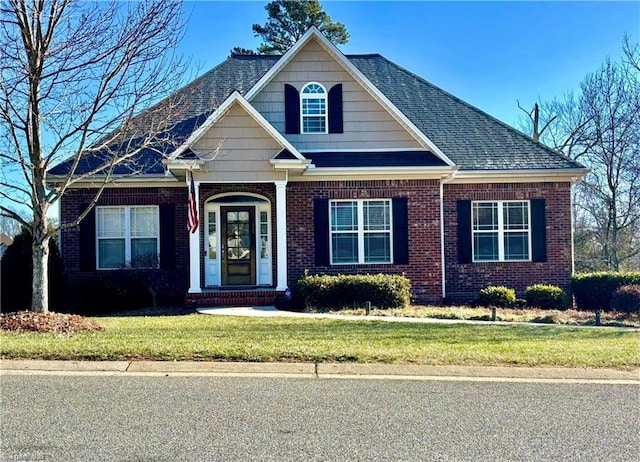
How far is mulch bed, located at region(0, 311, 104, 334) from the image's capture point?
29.5 feet

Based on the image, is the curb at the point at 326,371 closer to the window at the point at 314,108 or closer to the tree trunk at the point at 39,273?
the tree trunk at the point at 39,273

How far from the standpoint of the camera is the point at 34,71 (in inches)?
372

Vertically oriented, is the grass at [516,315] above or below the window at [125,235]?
below

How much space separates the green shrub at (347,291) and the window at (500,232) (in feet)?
12.8

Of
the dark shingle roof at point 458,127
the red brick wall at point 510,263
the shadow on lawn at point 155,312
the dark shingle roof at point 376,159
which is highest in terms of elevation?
the dark shingle roof at point 458,127

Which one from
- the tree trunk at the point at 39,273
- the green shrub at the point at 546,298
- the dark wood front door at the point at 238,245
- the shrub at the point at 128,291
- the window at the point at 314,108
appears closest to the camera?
the tree trunk at the point at 39,273

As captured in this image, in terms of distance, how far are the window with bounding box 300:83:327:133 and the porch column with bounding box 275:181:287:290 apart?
2.44 metres

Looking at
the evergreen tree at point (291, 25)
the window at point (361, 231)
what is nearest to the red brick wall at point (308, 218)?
the window at point (361, 231)

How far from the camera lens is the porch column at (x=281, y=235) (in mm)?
13766

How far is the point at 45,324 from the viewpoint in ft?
30.0

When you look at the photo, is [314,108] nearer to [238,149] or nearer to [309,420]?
[238,149]

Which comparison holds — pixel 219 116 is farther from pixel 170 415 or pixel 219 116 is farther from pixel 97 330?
pixel 170 415

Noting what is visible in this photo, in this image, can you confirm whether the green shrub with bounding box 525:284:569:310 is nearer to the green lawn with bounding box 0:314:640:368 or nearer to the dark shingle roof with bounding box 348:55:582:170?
the dark shingle roof with bounding box 348:55:582:170

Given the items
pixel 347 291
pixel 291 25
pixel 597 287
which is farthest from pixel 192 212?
pixel 291 25
